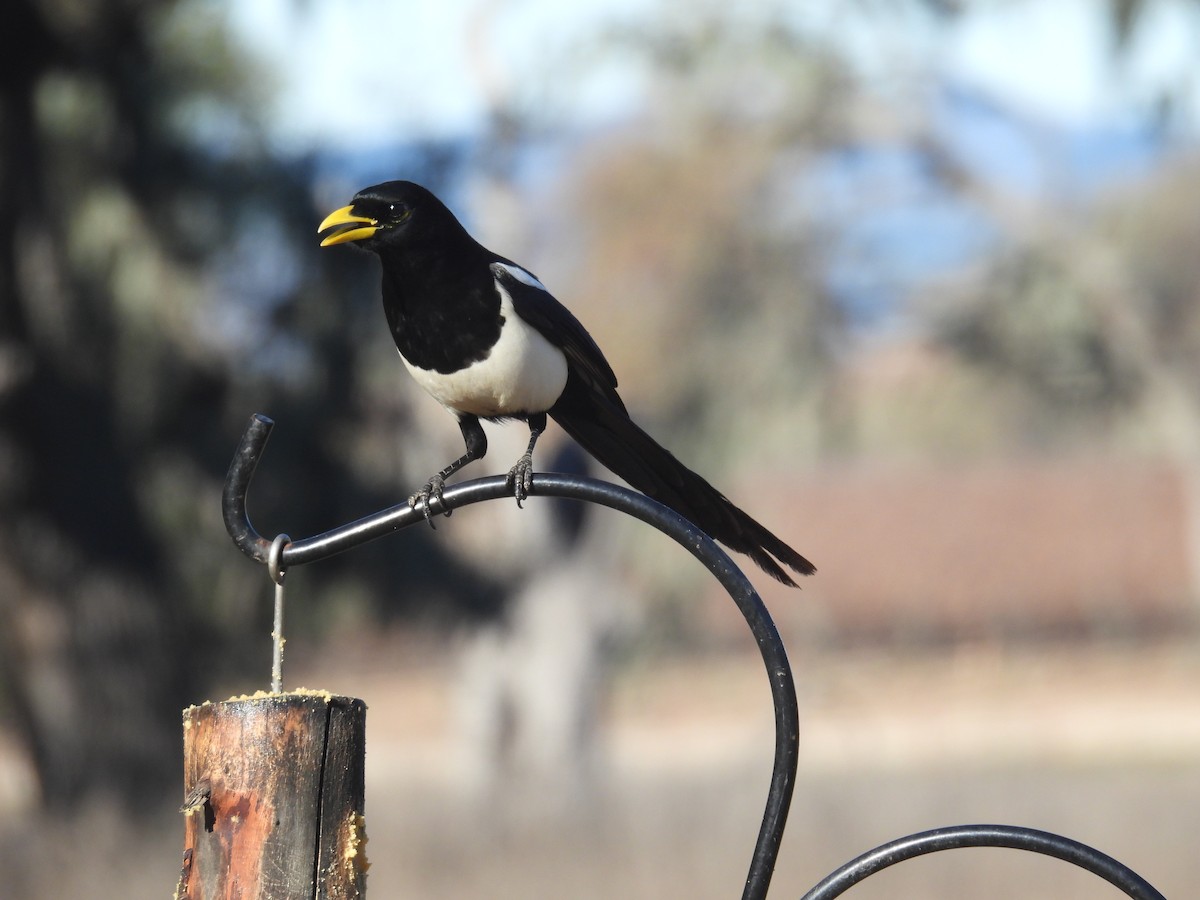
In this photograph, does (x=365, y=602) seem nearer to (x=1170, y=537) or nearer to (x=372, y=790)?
(x=372, y=790)

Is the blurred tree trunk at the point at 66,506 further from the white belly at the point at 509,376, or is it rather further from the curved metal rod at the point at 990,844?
the curved metal rod at the point at 990,844

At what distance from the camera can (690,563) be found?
21.8 meters

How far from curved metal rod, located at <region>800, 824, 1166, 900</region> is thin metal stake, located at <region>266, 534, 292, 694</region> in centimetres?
71

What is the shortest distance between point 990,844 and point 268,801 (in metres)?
0.91

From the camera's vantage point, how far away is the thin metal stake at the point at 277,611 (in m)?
1.94

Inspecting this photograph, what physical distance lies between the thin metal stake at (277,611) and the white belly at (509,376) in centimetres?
75

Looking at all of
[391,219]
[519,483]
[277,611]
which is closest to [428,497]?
[519,483]

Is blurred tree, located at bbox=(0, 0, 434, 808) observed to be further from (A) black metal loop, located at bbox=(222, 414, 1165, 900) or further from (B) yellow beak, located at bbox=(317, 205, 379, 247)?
(A) black metal loop, located at bbox=(222, 414, 1165, 900)

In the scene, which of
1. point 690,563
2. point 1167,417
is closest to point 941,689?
point 690,563

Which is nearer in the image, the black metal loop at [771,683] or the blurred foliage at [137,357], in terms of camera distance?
the black metal loop at [771,683]

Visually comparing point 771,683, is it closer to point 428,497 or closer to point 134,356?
point 428,497

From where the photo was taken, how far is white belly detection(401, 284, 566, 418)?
2783mm

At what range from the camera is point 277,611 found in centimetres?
196

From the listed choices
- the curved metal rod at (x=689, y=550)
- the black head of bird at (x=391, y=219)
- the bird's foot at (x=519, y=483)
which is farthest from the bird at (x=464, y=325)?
the curved metal rod at (x=689, y=550)
